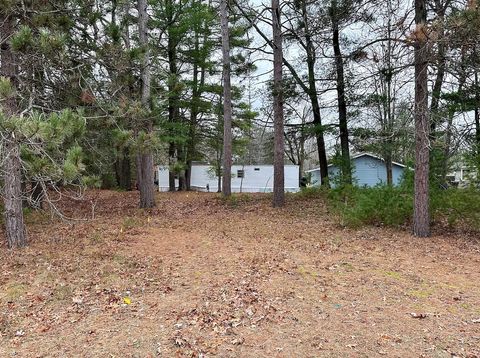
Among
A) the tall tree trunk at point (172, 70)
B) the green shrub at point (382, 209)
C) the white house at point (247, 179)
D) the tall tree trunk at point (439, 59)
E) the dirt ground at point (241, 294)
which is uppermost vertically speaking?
the tall tree trunk at point (172, 70)

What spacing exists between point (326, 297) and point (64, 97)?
522cm

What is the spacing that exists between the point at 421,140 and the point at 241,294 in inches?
169

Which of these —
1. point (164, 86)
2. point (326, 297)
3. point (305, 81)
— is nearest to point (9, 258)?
point (326, 297)

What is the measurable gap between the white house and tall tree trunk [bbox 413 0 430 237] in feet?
53.8

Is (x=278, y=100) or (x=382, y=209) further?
(x=278, y=100)

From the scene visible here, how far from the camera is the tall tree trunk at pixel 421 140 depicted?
20.4 feet

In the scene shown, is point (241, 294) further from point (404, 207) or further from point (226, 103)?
point (226, 103)

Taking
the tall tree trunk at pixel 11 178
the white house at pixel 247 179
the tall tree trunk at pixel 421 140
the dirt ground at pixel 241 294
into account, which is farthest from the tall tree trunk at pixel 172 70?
the tall tree trunk at pixel 421 140

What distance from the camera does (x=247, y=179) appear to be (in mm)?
23516

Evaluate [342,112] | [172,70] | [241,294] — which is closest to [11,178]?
[241,294]

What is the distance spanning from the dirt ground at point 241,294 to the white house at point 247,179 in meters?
15.9

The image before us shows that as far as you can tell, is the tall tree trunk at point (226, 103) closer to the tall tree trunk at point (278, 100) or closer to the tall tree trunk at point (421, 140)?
the tall tree trunk at point (278, 100)

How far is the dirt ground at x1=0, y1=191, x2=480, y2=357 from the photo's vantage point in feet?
10.2

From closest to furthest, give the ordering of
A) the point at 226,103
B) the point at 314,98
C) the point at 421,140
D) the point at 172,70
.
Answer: the point at 421,140
the point at 226,103
the point at 314,98
the point at 172,70
